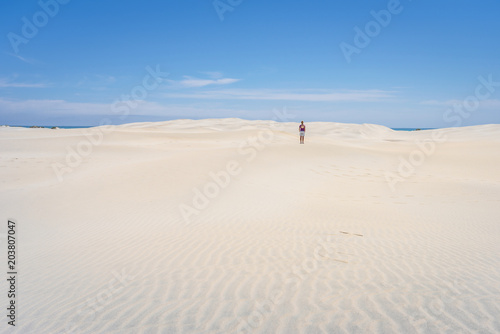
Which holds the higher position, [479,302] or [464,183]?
[479,302]

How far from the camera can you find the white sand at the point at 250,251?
3.80 m

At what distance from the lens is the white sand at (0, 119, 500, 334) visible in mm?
3801

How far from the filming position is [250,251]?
5965 millimetres

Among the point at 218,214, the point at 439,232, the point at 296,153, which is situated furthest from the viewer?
the point at 296,153

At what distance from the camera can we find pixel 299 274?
4.89 meters

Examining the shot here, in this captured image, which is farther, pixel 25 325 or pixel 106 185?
pixel 106 185

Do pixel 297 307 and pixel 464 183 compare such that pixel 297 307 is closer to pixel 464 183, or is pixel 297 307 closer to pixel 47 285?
pixel 47 285

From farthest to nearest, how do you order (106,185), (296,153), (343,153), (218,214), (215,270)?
(343,153)
(296,153)
(106,185)
(218,214)
(215,270)

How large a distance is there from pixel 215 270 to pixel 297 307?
162cm

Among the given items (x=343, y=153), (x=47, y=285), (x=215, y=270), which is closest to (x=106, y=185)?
(x=47, y=285)

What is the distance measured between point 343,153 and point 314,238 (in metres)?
14.8

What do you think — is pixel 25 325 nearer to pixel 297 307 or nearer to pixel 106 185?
pixel 297 307

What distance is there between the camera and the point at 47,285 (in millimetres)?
4777

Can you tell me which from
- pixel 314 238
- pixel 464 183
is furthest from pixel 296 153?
pixel 314 238
